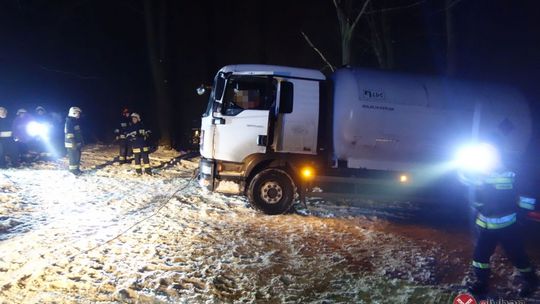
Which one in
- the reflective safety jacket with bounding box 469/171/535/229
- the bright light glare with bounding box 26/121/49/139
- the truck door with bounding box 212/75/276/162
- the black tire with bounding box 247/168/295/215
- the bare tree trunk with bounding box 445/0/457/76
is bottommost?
the black tire with bounding box 247/168/295/215

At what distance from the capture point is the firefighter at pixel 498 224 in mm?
4590

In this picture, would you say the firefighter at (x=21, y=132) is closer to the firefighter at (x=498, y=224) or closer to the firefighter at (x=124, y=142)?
the firefighter at (x=124, y=142)

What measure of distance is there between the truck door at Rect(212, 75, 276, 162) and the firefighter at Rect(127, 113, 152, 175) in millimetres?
4363

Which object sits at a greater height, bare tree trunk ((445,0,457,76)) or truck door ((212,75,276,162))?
bare tree trunk ((445,0,457,76))

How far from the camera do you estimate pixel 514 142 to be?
7.71 meters

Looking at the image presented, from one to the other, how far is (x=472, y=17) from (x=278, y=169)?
1010cm

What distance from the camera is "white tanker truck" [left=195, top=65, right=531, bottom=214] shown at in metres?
7.71

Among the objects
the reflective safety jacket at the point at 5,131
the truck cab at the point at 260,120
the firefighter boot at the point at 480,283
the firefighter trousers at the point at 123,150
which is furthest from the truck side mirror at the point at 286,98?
the reflective safety jacket at the point at 5,131

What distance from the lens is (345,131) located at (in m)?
7.68

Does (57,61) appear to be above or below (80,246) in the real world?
above

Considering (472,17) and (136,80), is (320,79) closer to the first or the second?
(472,17)

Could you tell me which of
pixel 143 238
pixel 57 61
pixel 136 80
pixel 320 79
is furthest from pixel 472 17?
pixel 57 61

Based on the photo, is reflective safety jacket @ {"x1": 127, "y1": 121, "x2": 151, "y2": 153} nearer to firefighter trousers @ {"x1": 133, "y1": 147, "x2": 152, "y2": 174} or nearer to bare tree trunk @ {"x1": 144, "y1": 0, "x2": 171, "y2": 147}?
firefighter trousers @ {"x1": 133, "y1": 147, "x2": 152, "y2": 174}

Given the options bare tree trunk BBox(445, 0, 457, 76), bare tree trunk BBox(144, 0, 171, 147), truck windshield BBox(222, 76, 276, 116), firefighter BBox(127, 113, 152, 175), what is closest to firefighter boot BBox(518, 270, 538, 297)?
truck windshield BBox(222, 76, 276, 116)
